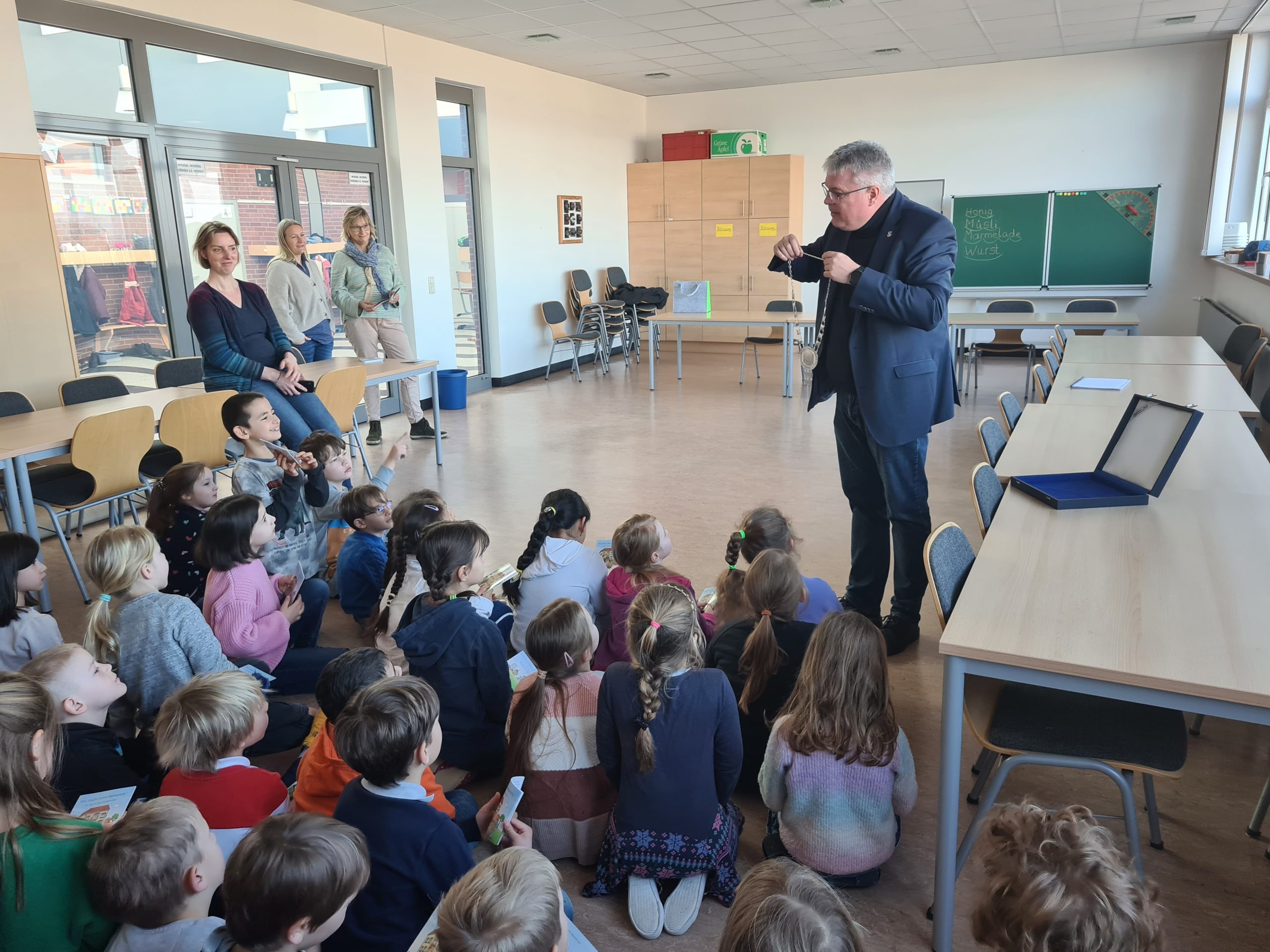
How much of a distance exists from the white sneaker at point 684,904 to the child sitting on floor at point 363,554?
5.86ft

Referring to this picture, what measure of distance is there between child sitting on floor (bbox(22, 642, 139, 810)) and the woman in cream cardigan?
4.01 m

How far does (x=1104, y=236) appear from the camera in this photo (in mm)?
9383

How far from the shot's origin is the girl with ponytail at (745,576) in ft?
8.31

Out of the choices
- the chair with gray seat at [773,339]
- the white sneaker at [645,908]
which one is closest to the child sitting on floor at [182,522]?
the white sneaker at [645,908]

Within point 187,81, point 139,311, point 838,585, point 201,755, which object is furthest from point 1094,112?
point 201,755

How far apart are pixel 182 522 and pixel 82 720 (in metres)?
1.12

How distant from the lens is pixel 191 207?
5.90 m

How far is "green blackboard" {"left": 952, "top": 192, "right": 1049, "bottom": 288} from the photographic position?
9.62 m

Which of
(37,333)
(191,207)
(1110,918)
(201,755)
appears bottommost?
(201,755)

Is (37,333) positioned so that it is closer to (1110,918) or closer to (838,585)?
(838,585)

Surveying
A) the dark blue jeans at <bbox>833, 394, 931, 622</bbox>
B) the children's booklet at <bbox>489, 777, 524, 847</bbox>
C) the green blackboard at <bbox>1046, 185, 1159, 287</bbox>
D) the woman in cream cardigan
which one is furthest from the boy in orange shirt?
the green blackboard at <bbox>1046, 185, 1159, 287</bbox>

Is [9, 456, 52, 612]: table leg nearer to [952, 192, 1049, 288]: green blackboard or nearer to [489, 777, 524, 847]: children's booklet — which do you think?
[489, 777, 524, 847]: children's booklet

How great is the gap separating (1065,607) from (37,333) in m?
5.17

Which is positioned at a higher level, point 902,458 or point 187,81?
point 187,81
